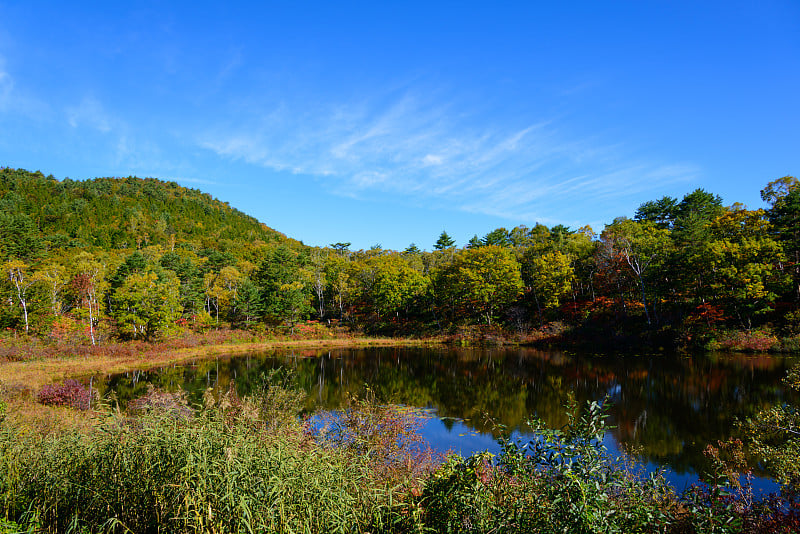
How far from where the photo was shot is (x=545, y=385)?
63.6 ft

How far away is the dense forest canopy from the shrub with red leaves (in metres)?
16.6

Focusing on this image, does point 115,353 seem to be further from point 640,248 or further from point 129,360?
point 640,248

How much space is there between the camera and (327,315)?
56062 mm

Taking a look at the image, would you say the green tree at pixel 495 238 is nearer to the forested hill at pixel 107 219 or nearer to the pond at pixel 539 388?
the pond at pixel 539 388

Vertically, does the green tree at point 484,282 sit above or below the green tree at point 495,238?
below

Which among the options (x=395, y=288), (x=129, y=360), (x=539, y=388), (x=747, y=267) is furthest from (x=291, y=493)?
(x=395, y=288)

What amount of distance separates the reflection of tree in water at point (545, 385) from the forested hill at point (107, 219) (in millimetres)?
40042

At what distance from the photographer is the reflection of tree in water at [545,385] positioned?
12406 mm

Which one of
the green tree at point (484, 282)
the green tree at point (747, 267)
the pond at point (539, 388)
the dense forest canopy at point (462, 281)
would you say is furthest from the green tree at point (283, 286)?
the green tree at point (747, 267)

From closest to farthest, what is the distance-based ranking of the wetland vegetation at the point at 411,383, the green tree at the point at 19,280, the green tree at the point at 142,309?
the wetland vegetation at the point at 411,383, the green tree at the point at 19,280, the green tree at the point at 142,309

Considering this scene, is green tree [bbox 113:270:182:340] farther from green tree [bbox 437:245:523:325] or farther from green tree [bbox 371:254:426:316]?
green tree [bbox 437:245:523:325]

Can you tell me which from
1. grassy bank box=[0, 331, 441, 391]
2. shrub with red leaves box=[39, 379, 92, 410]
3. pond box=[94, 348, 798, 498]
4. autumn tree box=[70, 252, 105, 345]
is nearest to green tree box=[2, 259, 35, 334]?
autumn tree box=[70, 252, 105, 345]

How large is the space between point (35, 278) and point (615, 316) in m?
51.4

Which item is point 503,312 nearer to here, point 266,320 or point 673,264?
point 673,264
